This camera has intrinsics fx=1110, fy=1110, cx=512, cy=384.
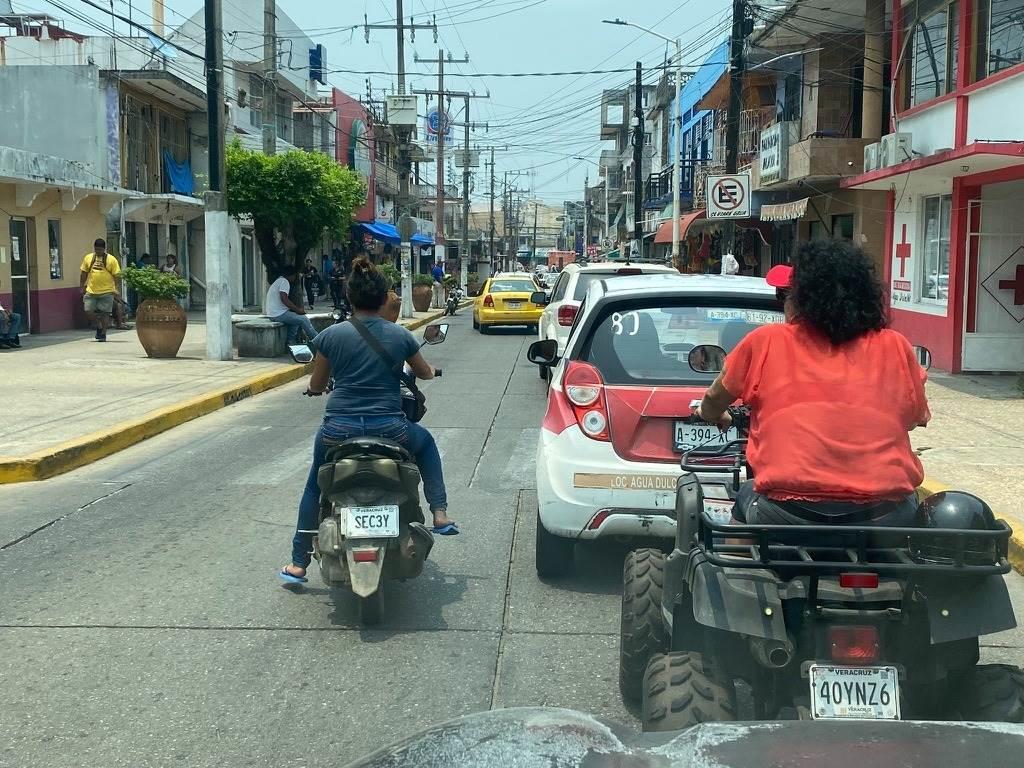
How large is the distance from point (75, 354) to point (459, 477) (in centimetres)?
1056

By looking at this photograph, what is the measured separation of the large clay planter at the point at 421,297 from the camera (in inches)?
1396

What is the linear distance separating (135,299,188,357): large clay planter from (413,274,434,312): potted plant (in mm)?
18921

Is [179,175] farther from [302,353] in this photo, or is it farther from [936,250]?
[302,353]

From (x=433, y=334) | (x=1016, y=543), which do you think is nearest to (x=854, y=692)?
(x=433, y=334)

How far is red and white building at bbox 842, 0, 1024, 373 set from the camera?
47.5ft

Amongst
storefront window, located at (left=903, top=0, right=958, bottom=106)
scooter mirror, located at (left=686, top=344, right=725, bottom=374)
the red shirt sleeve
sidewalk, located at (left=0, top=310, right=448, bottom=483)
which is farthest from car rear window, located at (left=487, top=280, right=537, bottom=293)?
the red shirt sleeve

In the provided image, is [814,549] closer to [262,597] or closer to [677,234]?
[262,597]

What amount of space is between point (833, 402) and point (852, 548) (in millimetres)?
458

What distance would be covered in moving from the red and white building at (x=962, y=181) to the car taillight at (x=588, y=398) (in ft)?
29.2

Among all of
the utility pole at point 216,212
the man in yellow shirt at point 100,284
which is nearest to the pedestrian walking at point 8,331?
the man in yellow shirt at point 100,284

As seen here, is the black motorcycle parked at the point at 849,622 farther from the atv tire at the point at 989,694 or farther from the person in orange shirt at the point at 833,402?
the person in orange shirt at the point at 833,402

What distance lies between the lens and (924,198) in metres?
17.9

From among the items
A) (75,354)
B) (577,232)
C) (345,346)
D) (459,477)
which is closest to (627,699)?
(345,346)

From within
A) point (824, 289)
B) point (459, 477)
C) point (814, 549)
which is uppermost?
point (824, 289)
